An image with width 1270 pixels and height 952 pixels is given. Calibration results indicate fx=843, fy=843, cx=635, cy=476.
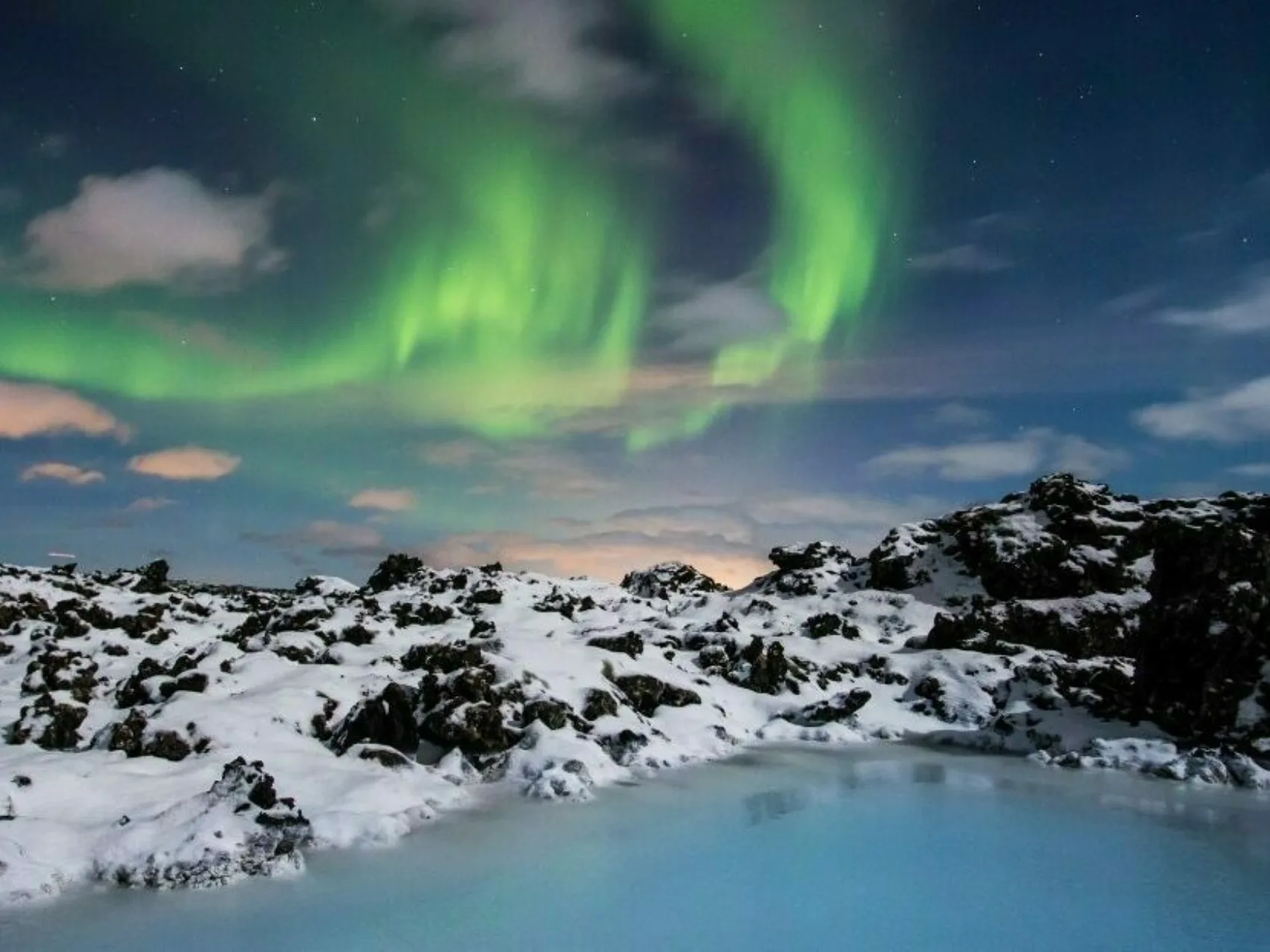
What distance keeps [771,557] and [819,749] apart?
7932cm

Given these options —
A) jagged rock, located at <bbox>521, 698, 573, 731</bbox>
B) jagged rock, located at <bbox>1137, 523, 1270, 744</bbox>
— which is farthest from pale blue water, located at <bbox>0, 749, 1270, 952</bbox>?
jagged rock, located at <bbox>1137, 523, 1270, 744</bbox>

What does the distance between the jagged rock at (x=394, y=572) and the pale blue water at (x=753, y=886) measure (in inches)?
3589

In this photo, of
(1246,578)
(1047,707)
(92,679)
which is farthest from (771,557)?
(92,679)

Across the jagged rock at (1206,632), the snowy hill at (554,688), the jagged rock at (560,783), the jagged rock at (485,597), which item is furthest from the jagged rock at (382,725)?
the jagged rock at (485,597)

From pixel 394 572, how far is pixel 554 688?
82.7m

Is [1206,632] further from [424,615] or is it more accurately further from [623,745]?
[424,615]

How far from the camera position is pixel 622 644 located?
224 ft

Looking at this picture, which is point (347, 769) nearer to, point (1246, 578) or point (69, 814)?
point (69, 814)

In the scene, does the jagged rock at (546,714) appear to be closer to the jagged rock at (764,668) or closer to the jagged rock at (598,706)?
the jagged rock at (598,706)

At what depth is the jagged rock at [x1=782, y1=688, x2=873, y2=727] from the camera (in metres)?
68.2

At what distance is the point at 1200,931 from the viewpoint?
23.7 meters

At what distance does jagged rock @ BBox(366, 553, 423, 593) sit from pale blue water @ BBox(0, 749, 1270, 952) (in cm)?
9115

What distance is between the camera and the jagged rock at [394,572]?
12672 cm

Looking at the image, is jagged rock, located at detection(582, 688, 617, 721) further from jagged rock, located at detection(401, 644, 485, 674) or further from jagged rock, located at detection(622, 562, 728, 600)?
jagged rock, located at detection(622, 562, 728, 600)
